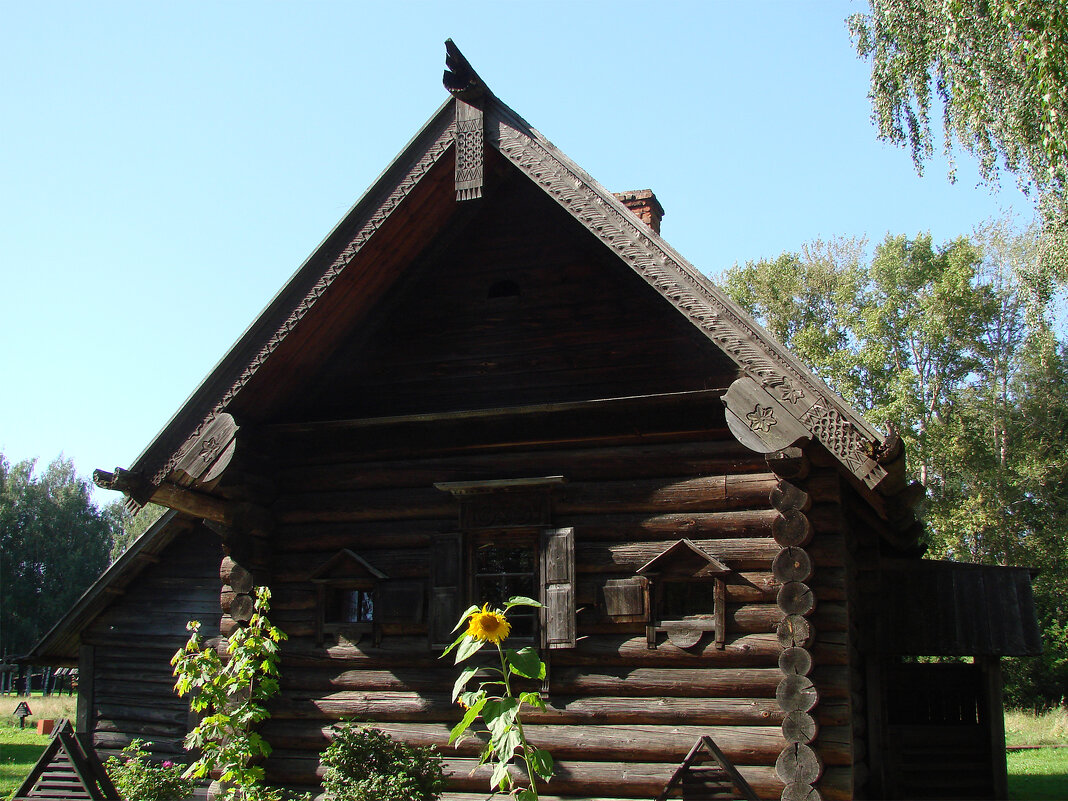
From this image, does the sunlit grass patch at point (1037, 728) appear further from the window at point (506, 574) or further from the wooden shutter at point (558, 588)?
the wooden shutter at point (558, 588)

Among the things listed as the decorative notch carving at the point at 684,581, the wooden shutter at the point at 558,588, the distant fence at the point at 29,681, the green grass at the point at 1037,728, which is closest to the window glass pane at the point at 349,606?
the wooden shutter at the point at 558,588

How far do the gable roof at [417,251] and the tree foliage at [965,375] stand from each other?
24810 millimetres

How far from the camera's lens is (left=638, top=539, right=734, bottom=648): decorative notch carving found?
7.98 metres

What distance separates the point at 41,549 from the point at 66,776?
50.9 meters

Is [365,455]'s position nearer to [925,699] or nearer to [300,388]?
[300,388]

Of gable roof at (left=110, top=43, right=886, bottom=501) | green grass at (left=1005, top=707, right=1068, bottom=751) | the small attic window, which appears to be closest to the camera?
gable roof at (left=110, top=43, right=886, bottom=501)

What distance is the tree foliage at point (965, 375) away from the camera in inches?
1219

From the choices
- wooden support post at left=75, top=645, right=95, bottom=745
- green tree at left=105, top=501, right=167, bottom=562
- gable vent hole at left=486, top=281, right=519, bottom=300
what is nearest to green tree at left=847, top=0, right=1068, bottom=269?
gable vent hole at left=486, top=281, right=519, bottom=300

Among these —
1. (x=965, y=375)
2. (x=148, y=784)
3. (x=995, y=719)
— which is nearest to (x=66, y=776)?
(x=148, y=784)

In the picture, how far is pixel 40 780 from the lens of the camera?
27.8ft

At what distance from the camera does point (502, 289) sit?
9.86 metres

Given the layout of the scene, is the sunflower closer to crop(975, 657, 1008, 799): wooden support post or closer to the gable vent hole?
the gable vent hole

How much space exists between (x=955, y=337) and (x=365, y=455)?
28.3 meters

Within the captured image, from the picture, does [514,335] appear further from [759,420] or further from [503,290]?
[759,420]
